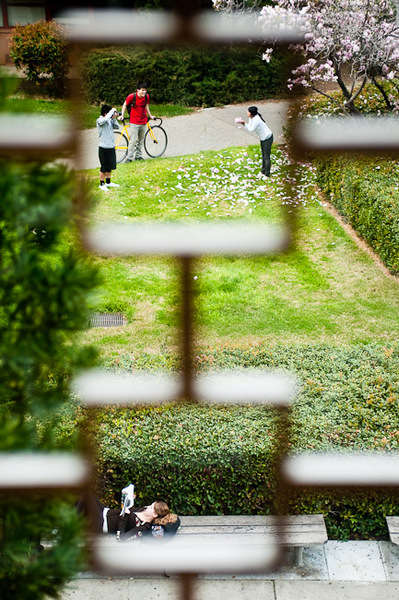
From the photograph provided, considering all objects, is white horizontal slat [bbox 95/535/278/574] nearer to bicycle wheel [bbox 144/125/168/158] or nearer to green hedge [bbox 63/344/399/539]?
green hedge [bbox 63/344/399/539]

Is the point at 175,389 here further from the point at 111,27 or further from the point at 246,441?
the point at 246,441

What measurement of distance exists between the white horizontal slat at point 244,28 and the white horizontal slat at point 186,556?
67 cm

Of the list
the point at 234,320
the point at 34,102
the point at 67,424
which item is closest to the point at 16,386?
the point at 34,102

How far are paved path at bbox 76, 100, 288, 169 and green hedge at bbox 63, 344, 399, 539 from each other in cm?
151

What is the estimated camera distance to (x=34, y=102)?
2.01 ft

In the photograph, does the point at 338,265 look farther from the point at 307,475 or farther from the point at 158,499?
the point at 307,475

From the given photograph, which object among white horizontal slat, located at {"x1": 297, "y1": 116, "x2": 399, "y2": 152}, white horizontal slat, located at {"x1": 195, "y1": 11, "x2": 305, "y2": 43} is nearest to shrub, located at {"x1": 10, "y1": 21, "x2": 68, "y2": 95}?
white horizontal slat, located at {"x1": 195, "y1": 11, "x2": 305, "y2": 43}

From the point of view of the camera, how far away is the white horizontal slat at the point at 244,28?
631mm

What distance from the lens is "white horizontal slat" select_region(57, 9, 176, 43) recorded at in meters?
0.61

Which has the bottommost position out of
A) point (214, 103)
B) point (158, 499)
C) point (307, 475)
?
point (158, 499)

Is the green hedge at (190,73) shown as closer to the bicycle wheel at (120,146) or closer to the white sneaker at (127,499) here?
the bicycle wheel at (120,146)

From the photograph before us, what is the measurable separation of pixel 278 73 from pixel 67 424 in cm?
199

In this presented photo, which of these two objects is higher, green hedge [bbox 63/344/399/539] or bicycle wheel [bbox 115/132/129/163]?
bicycle wheel [bbox 115/132/129/163]

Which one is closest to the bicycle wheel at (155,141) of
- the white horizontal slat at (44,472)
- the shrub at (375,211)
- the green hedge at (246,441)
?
the white horizontal slat at (44,472)
